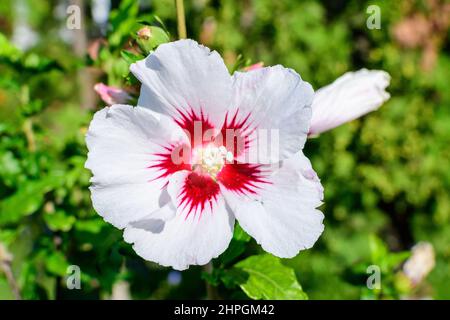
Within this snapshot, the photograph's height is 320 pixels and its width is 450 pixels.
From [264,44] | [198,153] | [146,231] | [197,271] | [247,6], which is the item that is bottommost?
[197,271]

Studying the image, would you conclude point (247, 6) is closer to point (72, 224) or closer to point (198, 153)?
point (72, 224)

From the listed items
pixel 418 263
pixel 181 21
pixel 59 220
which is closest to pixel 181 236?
pixel 181 21

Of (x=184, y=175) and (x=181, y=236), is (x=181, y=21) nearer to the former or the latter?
(x=184, y=175)

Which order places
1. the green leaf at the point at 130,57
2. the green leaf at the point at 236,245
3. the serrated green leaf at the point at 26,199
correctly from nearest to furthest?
1. the green leaf at the point at 130,57
2. the green leaf at the point at 236,245
3. the serrated green leaf at the point at 26,199

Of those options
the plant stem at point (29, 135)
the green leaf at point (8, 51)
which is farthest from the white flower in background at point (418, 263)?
the green leaf at point (8, 51)

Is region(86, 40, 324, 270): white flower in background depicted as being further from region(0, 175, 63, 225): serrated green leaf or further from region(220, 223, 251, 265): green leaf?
region(0, 175, 63, 225): serrated green leaf

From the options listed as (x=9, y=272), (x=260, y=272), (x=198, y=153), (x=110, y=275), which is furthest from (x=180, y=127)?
(x=9, y=272)

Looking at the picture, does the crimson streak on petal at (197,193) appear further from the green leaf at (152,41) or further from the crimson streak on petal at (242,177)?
the green leaf at (152,41)
